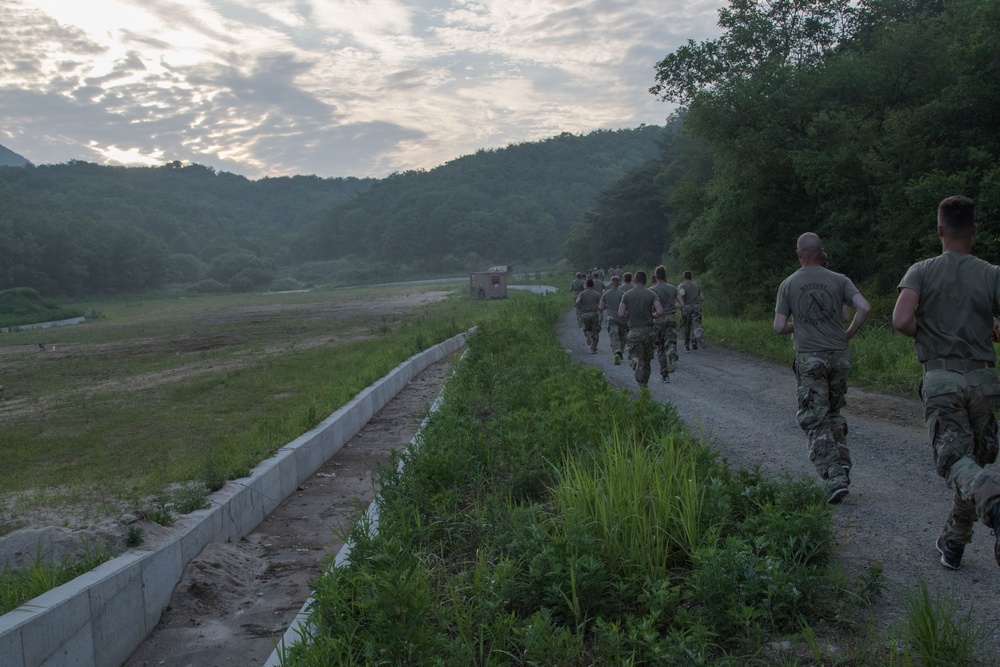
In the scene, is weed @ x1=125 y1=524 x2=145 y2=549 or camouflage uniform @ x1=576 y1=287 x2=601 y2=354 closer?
weed @ x1=125 y1=524 x2=145 y2=549

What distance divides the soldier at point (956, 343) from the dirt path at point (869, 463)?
280 millimetres

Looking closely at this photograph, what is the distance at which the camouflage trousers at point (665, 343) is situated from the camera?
13.0 meters

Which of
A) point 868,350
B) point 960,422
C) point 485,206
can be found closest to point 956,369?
point 960,422

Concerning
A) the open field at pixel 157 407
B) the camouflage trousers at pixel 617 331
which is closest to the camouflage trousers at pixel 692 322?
the camouflage trousers at pixel 617 331

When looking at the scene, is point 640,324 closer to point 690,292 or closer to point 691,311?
point 690,292

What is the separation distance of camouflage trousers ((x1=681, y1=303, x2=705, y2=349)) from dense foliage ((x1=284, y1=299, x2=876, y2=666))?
41.3 ft

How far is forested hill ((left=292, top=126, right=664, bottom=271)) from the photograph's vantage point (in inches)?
5172

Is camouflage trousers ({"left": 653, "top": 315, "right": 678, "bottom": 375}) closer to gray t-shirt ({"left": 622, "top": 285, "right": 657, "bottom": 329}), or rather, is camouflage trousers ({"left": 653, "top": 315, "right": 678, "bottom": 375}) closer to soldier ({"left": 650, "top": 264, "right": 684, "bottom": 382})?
soldier ({"left": 650, "top": 264, "right": 684, "bottom": 382})

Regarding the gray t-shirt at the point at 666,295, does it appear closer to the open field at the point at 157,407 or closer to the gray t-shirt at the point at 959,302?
the open field at the point at 157,407

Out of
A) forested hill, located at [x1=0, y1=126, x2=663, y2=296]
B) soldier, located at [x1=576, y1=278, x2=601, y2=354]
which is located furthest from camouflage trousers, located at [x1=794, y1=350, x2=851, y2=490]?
forested hill, located at [x1=0, y1=126, x2=663, y2=296]

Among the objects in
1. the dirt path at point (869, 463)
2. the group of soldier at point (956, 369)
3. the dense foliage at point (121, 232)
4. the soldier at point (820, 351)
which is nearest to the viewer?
the group of soldier at point (956, 369)

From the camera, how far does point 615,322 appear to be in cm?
1656

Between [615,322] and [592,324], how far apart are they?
3407mm

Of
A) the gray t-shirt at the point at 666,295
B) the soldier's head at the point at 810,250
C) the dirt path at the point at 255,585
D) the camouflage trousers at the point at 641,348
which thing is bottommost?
the dirt path at the point at 255,585
